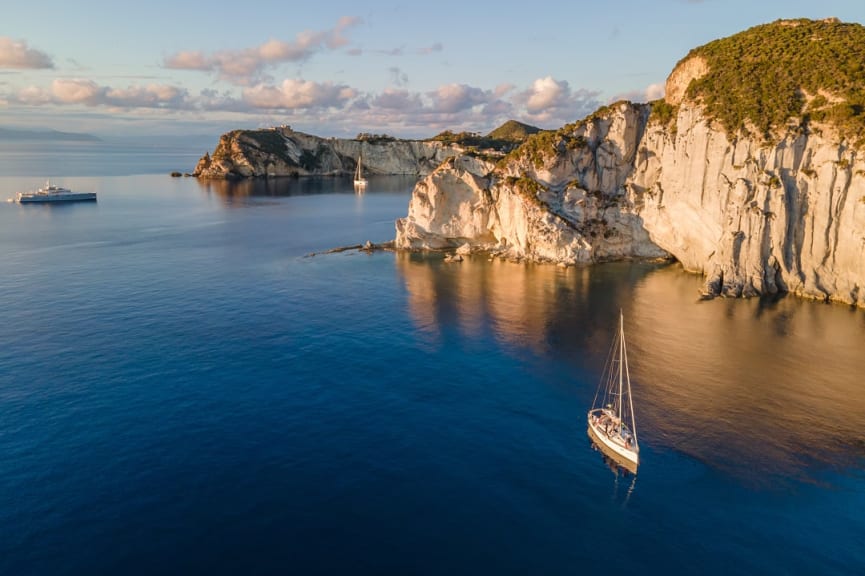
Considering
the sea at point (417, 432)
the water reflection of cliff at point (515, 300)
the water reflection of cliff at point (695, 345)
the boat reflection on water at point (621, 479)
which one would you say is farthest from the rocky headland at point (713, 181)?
the boat reflection on water at point (621, 479)

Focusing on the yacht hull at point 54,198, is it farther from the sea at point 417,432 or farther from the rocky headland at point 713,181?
the rocky headland at point 713,181

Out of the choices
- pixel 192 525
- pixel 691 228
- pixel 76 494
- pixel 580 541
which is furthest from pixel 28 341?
pixel 691 228

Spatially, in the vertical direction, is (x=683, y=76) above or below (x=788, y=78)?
above

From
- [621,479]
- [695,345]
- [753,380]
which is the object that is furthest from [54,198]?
[753,380]

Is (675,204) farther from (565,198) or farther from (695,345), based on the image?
(695,345)

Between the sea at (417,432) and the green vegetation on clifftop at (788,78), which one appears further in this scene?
the green vegetation on clifftop at (788,78)

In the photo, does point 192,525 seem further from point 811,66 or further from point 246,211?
point 246,211
